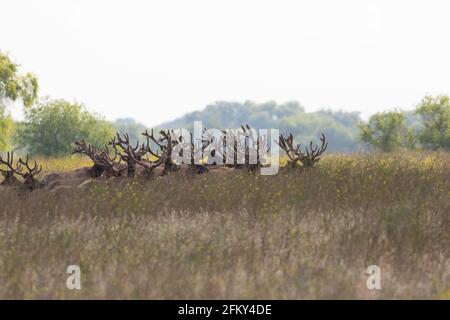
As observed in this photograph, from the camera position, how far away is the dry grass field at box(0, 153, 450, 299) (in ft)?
26.1

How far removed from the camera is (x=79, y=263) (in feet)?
29.3

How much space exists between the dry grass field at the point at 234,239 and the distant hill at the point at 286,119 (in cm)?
12899

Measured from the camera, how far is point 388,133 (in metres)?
46.2

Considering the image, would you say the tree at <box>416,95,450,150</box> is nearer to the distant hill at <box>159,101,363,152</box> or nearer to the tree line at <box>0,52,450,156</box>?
the tree line at <box>0,52,450,156</box>

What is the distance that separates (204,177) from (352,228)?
19.4 ft

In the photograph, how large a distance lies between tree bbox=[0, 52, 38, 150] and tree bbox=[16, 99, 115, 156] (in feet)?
17.8

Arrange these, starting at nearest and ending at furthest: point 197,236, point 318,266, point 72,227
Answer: point 318,266, point 197,236, point 72,227

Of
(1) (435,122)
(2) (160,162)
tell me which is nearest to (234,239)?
(2) (160,162)

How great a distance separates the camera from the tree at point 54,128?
44.9 metres
